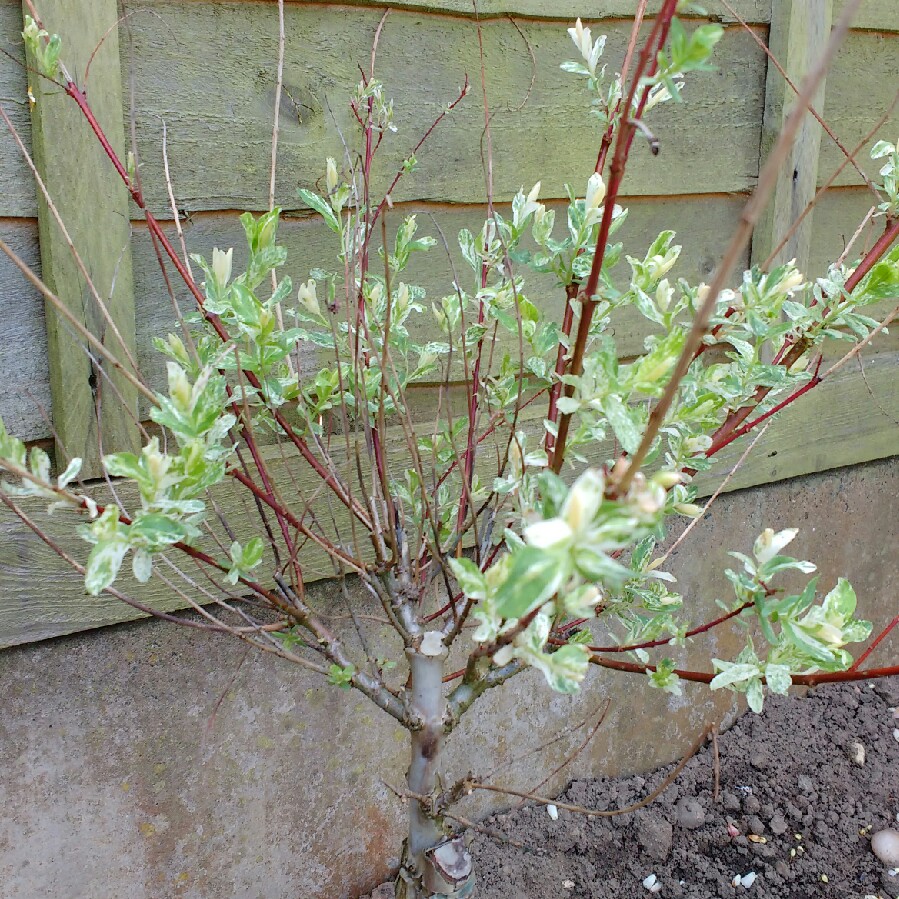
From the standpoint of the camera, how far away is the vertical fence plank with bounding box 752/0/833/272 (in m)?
2.26

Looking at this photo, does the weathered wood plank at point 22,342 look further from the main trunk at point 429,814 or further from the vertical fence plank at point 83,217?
the main trunk at point 429,814

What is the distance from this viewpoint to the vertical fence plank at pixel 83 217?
4.82ft

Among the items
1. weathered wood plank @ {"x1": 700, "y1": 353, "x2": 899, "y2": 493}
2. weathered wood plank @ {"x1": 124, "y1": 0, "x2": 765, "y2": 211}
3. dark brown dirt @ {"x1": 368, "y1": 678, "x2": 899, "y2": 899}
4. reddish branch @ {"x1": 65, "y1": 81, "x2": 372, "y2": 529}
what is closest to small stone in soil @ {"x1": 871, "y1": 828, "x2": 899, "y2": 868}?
dark brown dirt @ {"x1": 368, "y1": 678, "x2": 899, "y2": 899}

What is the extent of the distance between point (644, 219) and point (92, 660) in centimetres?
→ 155

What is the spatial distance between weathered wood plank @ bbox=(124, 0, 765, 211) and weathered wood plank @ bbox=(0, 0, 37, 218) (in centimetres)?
17

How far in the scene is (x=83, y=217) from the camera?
1.53 m

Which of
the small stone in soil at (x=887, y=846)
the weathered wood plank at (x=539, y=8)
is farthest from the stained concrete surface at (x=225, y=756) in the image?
the weathered wood plank at (x=539, y=8)

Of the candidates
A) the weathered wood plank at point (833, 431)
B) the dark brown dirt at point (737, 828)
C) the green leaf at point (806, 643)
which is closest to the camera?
the green leaf at point (806, 643)

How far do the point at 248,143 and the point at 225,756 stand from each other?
126cm

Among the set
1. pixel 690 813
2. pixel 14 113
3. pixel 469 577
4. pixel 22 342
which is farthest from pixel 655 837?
pixel 14 113

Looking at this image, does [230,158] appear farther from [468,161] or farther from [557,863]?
[557,863]

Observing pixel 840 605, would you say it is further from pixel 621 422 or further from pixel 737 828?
pixel 737 828

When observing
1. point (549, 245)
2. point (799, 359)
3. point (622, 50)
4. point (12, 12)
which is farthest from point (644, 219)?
point (12, 12)

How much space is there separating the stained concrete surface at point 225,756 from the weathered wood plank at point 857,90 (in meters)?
0.94
